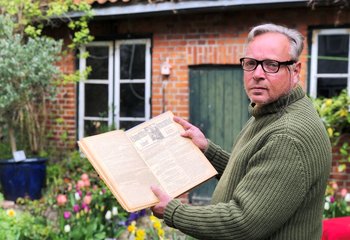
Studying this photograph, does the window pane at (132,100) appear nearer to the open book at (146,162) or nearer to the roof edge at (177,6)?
the roof edge at (177,6)

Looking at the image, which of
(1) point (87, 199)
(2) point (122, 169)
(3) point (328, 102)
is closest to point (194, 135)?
(2) point (122, 169)

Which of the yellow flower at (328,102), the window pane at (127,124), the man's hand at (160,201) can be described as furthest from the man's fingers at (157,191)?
the window pane at (127,124)

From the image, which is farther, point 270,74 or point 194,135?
point 194,135

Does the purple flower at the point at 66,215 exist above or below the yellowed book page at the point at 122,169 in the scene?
below

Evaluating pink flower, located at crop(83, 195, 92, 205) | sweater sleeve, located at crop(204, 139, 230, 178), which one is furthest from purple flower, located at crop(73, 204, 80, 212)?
sweater sleeve, located at crop(204, 139, 230, 178)

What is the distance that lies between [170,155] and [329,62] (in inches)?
170

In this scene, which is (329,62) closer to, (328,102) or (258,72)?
(328,102)

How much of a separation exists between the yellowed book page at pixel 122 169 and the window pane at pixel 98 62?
210 inches

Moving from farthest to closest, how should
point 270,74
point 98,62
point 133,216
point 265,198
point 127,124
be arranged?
point 98,62 < point 127,124 < point 133,216 < point 270,74 < point 265,198

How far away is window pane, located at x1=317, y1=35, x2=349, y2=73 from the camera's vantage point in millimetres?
6035

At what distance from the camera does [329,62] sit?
6.13 m

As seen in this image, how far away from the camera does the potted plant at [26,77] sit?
6.34 metres

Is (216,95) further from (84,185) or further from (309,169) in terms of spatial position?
(309,169)

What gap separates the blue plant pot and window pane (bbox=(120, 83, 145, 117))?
1.36 meters
